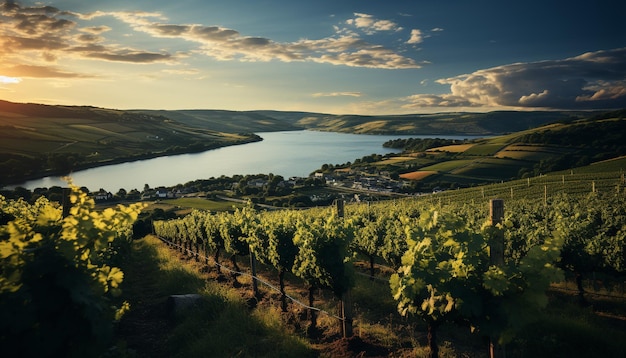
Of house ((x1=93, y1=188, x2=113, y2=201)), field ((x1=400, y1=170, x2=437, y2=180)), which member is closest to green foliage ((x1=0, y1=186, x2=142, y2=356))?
field ((x1=400, y1=170, x2=437, y2=180))

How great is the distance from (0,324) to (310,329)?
8188 mm

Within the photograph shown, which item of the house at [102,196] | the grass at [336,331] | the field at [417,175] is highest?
the grass at [336,331]

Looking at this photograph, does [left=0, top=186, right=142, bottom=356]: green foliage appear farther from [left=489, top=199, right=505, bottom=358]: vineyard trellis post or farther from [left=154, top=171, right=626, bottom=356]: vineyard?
[left=489, top=199, right=505, bottom=358]: vineyard trellis post

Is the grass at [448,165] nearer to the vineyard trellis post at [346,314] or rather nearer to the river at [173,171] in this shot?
the river at [173,171]

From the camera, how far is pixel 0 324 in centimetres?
421

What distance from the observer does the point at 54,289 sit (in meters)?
4.83

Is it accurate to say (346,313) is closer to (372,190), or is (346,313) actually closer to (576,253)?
(576,253)

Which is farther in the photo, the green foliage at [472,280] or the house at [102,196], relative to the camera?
the house at [102,196]

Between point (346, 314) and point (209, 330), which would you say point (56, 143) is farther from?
point (346, 314)

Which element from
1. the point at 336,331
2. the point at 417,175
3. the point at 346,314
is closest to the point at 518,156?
the point at 417,175

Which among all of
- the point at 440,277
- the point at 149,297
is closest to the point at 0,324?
the point at 440,277

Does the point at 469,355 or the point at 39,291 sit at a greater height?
the point at 39,291

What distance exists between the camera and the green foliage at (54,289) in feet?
14.5

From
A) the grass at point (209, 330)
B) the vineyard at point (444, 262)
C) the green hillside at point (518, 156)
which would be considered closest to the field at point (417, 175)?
the green hillside at point (518, 156)
